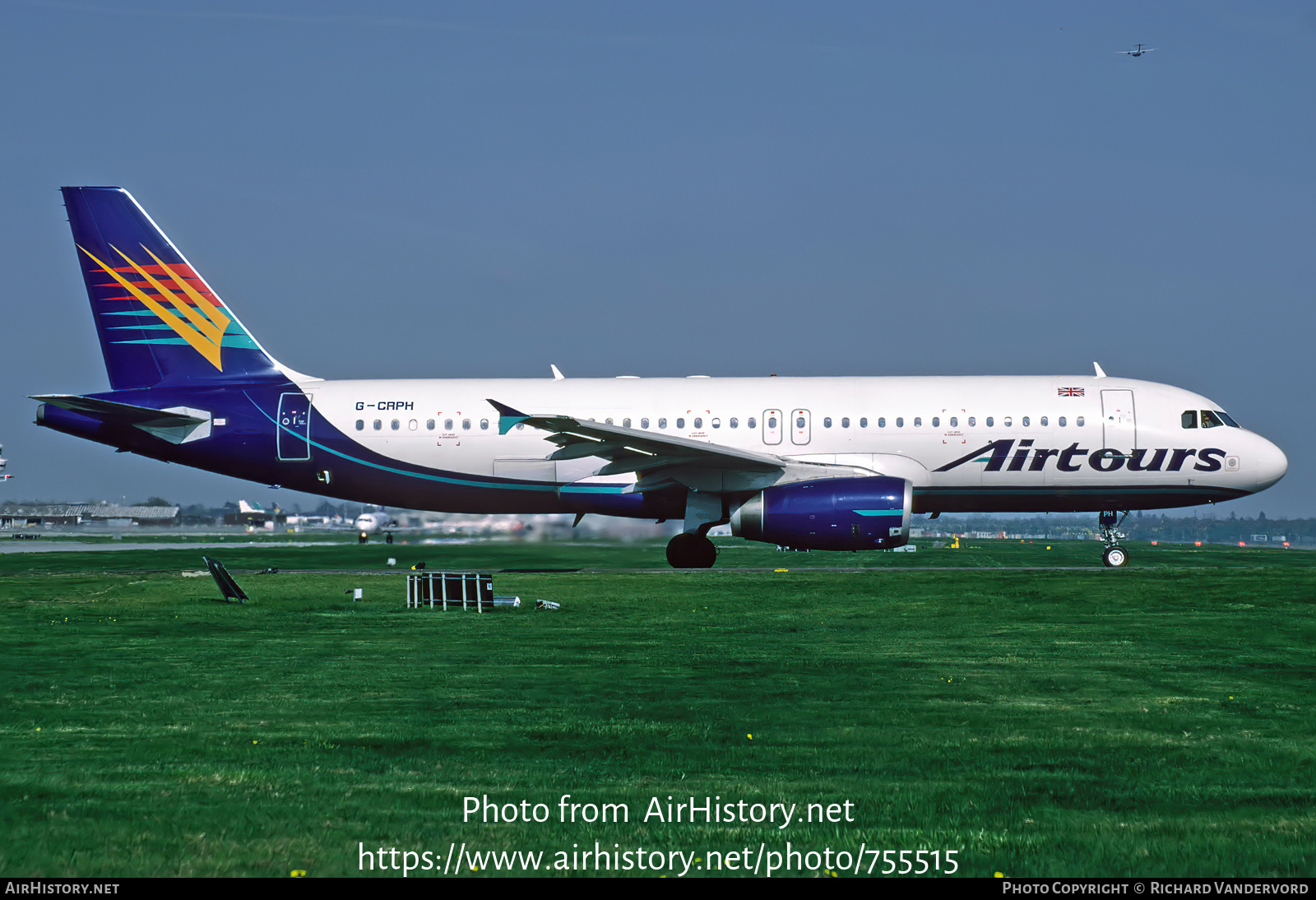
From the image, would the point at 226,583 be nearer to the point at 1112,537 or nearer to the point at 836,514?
the point at 836,514

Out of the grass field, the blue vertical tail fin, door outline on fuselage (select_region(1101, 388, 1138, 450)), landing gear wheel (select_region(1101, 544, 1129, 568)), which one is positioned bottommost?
the grass field

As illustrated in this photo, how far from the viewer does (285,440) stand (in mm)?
28000

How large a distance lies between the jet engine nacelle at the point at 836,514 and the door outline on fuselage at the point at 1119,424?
519 centimetres

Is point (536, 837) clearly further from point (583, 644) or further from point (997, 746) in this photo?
point (583, 644)

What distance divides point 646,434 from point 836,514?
418 centimetres

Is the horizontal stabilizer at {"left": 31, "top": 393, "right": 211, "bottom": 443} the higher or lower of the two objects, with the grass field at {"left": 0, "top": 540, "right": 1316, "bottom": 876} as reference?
higher

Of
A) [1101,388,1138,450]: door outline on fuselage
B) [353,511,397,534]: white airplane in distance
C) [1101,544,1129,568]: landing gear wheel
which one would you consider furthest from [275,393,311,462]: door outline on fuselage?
[1101,544,1129,568]: landing gear wheel

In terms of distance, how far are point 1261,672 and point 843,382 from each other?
1670cm

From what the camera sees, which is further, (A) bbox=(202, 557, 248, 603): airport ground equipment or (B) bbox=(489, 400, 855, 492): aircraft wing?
(B) bbox=(489, 400, 855, 492): aircraft wing

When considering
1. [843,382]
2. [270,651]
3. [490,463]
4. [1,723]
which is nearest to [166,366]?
[490,463]

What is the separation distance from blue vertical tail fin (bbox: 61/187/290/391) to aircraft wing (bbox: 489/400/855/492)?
26.2ft

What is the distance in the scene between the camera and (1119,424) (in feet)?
86.0

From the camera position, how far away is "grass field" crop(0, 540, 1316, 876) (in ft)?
18.2

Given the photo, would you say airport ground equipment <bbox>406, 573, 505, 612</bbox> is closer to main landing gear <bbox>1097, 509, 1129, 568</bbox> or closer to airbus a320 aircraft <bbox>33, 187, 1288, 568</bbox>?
airbus a320 aircraft <bbox>33, 187, 1288, 568</bbox>
